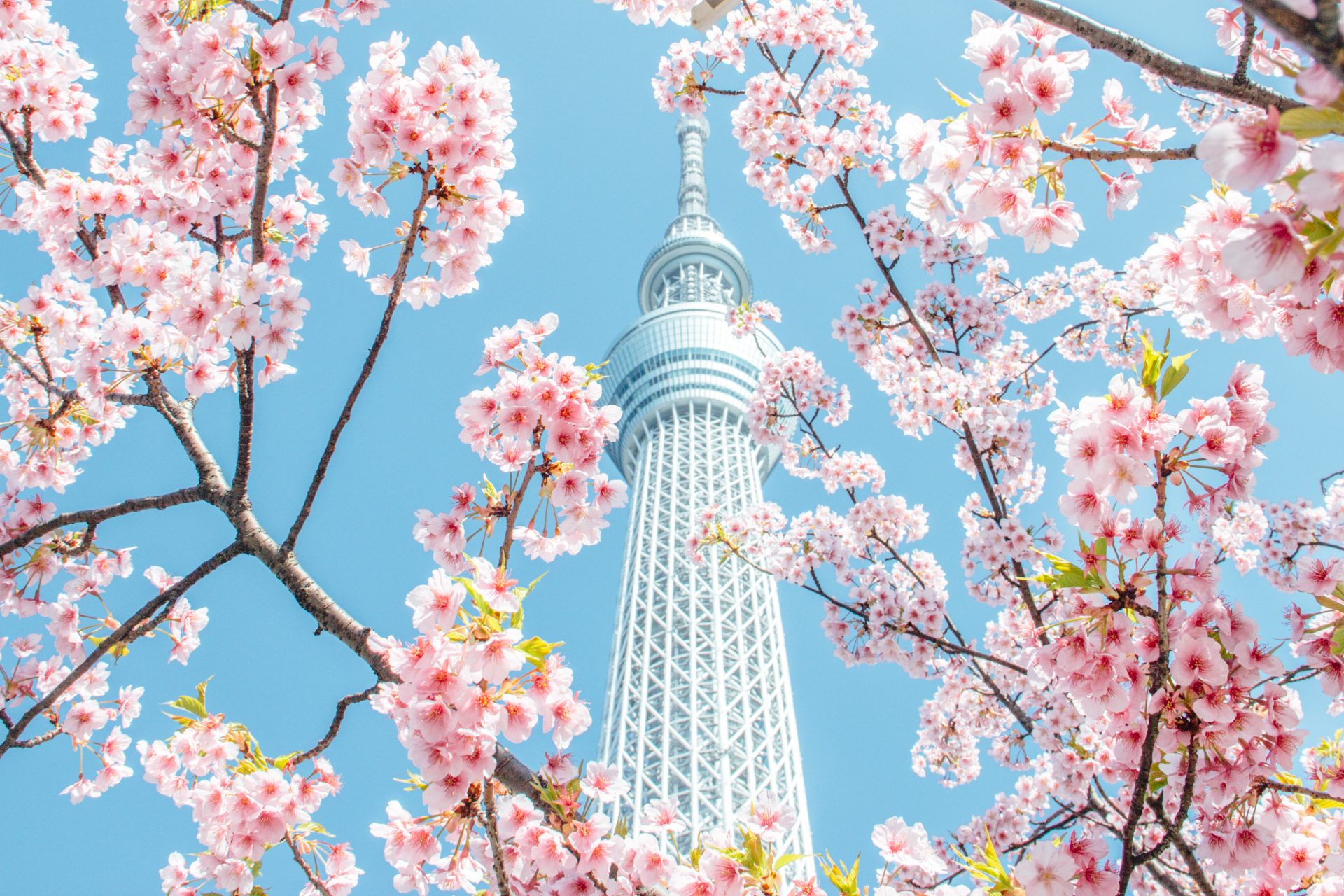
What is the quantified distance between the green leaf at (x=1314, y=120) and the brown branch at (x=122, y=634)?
8.17 feet

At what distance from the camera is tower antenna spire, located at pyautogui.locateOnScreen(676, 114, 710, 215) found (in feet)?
208

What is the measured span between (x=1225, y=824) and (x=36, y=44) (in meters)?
4.96

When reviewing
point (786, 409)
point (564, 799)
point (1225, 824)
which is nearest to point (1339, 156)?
point (1225, 824)

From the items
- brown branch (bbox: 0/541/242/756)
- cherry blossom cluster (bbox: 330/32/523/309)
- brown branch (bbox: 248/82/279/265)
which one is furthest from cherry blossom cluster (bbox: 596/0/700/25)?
brown branch (bbox: 0/541/242/756)

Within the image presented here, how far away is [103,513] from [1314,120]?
2892 mm

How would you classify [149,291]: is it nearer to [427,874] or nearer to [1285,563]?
[427,874]

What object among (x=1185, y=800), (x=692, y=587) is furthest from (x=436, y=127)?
(x=692, y=587)

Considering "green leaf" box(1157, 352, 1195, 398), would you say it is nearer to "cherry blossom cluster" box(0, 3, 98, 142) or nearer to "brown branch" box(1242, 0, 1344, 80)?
"brown branch" box(1242, 0, 1344, 80)

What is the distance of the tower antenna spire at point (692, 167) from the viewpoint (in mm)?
63469

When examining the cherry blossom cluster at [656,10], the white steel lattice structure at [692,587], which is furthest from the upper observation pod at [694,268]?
the cherry blossom cluster at [656,10]

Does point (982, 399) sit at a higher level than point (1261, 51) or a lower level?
higher

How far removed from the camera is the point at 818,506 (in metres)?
6.39

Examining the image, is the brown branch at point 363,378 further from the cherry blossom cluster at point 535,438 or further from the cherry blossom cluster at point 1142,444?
the cherry blossom cluster at point 1142,444

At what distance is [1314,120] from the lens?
1120 mm
